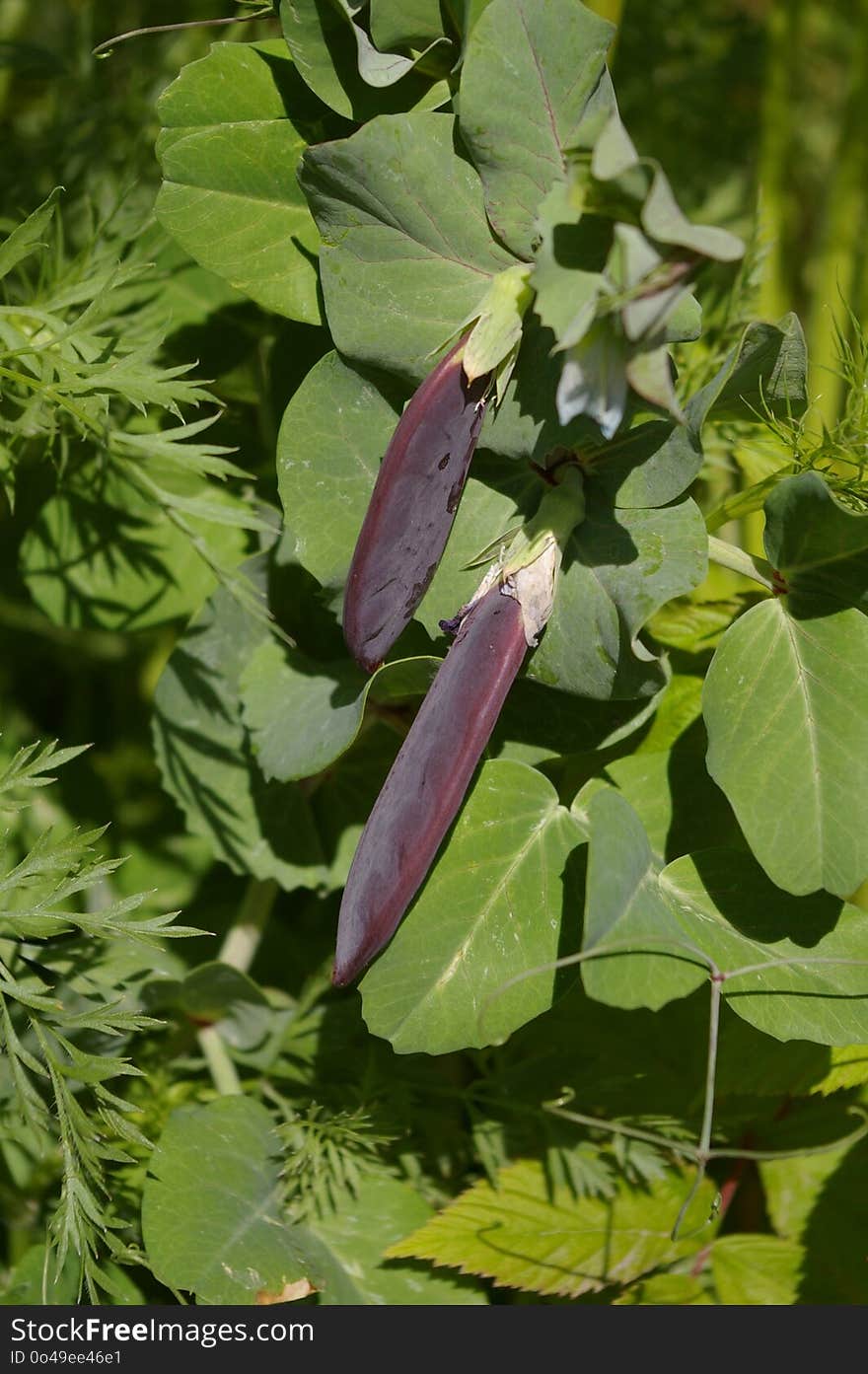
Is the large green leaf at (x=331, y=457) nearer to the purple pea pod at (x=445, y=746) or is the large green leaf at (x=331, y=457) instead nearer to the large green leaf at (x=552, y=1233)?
the purple pea pod at (x=445, y=746)

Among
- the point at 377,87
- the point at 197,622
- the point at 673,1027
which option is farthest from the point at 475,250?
the point at 673,1027

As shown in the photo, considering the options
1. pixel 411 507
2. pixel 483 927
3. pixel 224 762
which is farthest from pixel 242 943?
pixel 411 507

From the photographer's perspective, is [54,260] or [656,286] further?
[54,260]

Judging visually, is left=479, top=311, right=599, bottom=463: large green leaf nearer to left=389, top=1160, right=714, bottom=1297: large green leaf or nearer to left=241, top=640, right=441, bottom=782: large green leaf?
left=241, top=640, right=441, bottom=782: large green leaf

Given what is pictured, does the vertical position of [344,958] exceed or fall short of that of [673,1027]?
it exceeds it

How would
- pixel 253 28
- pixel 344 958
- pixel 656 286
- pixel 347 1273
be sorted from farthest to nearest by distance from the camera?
1. pixel 253 28
2. pixel 347 1273
3. pixel 344 958
4. pixel 656 286

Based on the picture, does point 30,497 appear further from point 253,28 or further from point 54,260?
point 253,28
